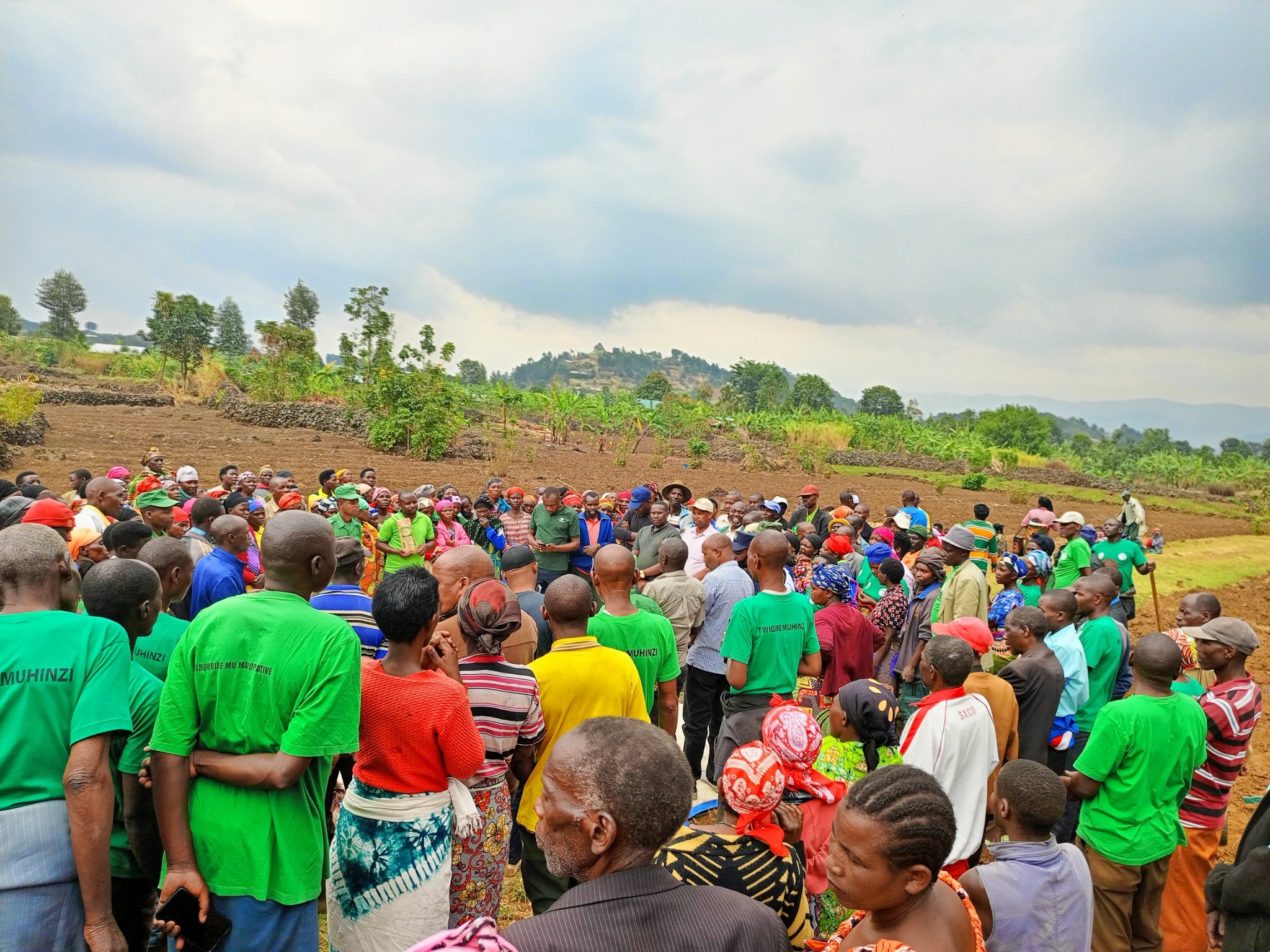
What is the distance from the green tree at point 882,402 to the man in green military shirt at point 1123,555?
220ft

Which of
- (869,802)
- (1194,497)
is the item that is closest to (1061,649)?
(869,802)

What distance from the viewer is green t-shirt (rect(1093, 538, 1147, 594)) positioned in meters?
8.44

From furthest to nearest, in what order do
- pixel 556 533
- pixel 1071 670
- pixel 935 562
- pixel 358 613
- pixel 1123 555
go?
pixel 1123 555 < pixel 556 533 < pixel 935 562 < pixel 1071 670 < pixel 358 613

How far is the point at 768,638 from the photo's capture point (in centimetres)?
438

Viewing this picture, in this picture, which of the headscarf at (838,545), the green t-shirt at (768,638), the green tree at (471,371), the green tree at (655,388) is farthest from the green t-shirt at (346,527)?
the green tree at (471,371)

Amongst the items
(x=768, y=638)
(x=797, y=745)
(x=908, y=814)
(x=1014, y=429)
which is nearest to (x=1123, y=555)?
(x=768, y=638)

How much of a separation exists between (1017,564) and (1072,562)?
2659 millimetres

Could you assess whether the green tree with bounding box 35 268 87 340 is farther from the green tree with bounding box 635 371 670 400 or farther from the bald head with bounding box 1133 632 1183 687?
the bald head with bounding box 1133 632 1183 687

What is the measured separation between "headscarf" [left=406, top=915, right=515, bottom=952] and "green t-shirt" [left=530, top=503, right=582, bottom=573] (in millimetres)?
6636

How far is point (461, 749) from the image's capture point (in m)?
2.58

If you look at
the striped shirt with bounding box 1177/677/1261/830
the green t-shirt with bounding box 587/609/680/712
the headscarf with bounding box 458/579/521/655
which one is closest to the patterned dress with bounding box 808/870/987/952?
the headscarf with bounding box 458/579/521/655

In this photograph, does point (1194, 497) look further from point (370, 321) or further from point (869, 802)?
point (869, 802)

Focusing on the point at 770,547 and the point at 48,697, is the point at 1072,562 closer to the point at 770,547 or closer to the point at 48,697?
the point at 770,547

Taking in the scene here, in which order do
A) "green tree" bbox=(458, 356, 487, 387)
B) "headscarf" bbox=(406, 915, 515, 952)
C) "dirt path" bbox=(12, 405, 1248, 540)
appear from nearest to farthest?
"headscarf" bbox=(406, 915, 515, 952) < "dirt path" bbox=(12, 405, 1248, 540) < "green tree" bbox=(458, 356, 487, 387)
